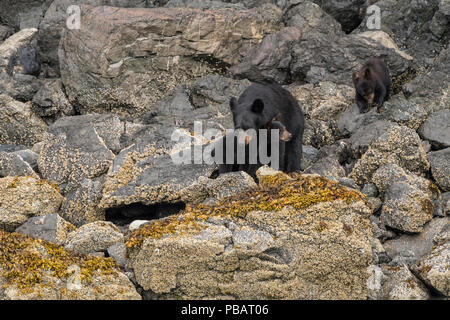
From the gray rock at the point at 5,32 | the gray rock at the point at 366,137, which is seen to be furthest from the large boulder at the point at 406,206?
the gray rock at the point at 5,32

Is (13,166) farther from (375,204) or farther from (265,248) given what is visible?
(375,204)

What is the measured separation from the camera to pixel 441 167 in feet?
27.6

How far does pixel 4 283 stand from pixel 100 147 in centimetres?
387

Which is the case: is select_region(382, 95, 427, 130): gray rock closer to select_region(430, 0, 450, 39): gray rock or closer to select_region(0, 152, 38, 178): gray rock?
select_region(430, 0, 450, 39): gray rock

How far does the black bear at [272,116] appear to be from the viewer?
841 cm

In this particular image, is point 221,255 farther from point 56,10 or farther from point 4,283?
point 56,10

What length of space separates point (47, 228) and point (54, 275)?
1.27m

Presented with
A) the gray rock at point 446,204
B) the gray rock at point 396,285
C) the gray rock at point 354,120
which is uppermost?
the gray rock at point 354,120

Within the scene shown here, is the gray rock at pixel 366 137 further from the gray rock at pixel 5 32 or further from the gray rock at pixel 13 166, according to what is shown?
the gray rock at pixel 5 32

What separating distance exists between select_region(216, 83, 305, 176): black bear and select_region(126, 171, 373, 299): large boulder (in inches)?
70.6

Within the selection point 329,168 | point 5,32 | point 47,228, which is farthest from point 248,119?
point 5,32

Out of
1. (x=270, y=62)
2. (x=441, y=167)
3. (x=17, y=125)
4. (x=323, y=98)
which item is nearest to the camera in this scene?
(x=441, y=167)

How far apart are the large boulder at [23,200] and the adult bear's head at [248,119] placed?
8.38ft

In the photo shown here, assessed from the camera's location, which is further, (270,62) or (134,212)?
(270,62)
